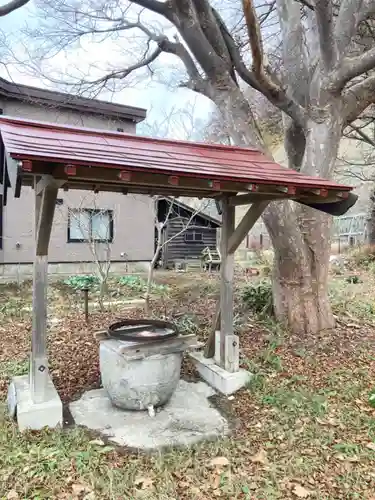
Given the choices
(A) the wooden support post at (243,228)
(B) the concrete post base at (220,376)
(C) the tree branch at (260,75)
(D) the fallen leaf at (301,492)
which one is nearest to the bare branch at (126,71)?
(C) the tree branch at (260,75)

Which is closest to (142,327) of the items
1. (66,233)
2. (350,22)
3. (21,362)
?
(21,362)

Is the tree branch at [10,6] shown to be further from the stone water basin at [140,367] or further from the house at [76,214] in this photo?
the house at [76,214]

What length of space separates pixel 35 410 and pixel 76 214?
8.24 meters

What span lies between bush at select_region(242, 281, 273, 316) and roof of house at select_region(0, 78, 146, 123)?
6600mm

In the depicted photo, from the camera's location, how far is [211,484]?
9.43 feet

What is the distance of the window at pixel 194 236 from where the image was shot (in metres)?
17.7

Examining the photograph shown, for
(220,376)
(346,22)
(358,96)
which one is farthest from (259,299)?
(346,22)

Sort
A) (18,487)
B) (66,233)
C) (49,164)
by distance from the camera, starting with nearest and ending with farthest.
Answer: (18,487) → (49,164) → (66,233)

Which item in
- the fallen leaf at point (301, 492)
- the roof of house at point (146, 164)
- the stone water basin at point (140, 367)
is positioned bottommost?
the fallen leaf at point (301, 492)

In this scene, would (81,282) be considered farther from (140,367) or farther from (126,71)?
(140,367)

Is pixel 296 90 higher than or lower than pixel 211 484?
higher

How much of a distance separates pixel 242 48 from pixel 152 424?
7098 millimetres

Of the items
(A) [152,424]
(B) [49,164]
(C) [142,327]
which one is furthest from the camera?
(C) [142,327]

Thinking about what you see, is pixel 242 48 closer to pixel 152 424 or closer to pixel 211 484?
pixel 152 424
